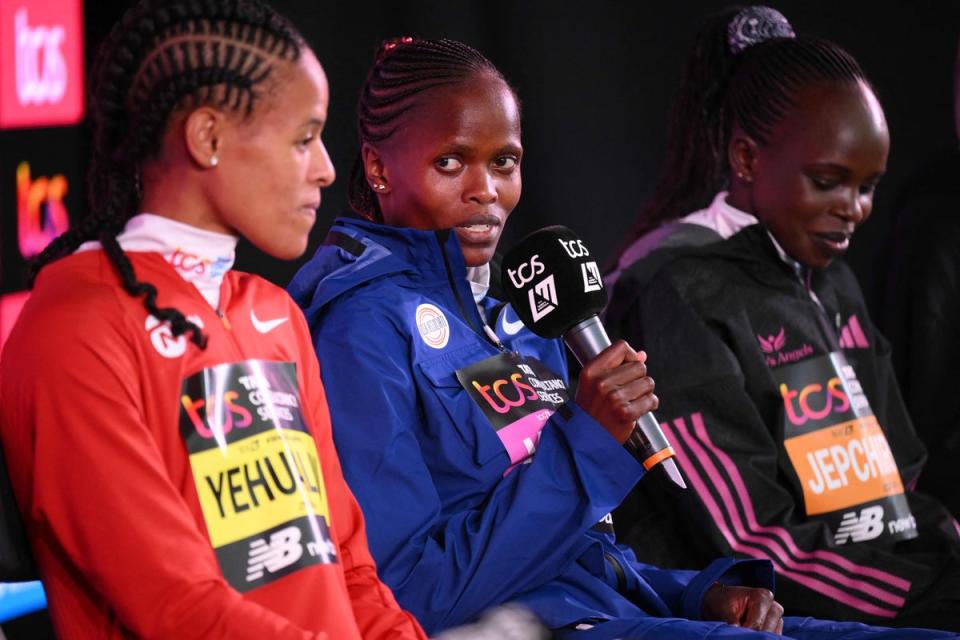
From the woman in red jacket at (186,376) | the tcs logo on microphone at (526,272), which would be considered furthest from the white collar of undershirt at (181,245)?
the tcs logo on microphone at (526,272)

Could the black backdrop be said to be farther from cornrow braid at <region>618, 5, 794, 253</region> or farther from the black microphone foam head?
the black microphone foam head

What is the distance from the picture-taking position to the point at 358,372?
1.77 metres

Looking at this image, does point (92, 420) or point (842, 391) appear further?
point (842, 391)

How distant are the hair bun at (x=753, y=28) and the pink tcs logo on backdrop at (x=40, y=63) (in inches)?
56.1

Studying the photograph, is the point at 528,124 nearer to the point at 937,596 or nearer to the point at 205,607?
the point at 937,596

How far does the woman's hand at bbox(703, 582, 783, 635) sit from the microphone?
260mm

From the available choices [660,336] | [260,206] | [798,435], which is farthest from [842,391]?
[260,206]

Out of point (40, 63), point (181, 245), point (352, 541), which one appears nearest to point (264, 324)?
point (181, 245)

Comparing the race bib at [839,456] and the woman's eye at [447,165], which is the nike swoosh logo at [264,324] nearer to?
the woman's eye at [447,165]

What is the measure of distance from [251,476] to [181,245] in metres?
0.26

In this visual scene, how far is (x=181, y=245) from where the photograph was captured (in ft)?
4.95

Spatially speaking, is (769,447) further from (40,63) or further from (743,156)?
(40,63)

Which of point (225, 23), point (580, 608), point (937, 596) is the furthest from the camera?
point (937, 596)

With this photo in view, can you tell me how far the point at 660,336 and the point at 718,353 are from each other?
0.10 m
